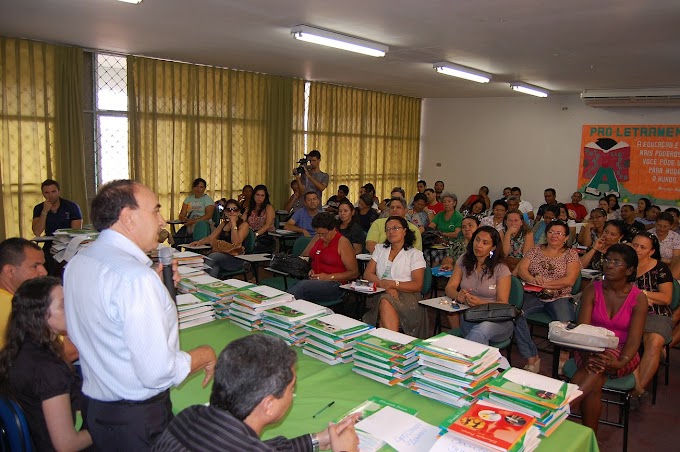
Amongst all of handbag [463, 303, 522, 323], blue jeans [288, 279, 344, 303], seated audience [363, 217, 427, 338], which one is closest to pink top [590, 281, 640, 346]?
handbag [463, 303, 522, 323]

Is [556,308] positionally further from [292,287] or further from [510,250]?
[292,287]

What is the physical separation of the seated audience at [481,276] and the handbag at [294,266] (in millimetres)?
1452

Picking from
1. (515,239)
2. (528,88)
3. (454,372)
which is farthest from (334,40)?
(528,88)

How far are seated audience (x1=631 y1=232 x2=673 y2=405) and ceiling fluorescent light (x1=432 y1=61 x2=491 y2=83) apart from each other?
417 centimetres

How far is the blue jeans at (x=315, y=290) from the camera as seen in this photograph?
4.98 meters

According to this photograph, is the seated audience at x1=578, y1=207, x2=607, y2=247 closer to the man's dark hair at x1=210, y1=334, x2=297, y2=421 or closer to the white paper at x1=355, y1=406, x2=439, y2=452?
the white paper at x1=355, y1=406, x2=439, y2=452

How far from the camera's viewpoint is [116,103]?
8281 mm

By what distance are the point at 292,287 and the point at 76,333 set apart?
3348 mm

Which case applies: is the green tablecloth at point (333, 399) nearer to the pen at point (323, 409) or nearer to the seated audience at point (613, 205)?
the pen at point (323, 409)

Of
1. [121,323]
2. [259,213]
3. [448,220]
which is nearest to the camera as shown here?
[121,323]

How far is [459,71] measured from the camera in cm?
827

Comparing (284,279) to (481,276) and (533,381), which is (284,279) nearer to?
(481,276)

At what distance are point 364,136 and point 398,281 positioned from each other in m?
8.17

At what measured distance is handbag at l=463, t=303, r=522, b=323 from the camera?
3.91 m
